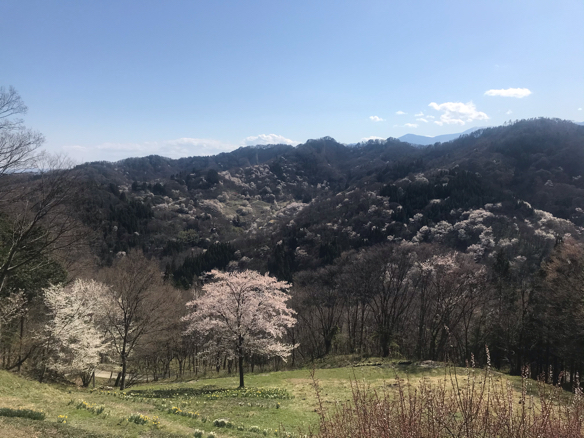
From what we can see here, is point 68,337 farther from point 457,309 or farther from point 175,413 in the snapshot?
point 457,309

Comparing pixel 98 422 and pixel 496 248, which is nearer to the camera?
pixel 98 422

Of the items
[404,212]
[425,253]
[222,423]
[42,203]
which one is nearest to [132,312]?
[42,203]

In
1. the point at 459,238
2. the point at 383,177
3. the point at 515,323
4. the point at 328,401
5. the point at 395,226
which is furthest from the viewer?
the point at 383,177

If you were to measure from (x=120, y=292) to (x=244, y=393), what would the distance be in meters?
15.0

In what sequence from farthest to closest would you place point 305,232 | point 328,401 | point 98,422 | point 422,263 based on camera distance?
point 305,232, point 422,263, point 328,401, point 98,422

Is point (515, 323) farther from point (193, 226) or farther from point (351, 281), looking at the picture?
point (193, 226)

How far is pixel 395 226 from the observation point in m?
116

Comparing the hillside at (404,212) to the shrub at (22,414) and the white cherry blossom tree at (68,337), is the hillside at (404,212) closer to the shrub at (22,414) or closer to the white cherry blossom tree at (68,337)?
the white cherry blossom tree at (68,337)

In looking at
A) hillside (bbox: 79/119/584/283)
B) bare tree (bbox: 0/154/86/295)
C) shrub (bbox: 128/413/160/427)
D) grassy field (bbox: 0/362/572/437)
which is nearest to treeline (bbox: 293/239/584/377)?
grassy field (bbox: 0/362/572/437)

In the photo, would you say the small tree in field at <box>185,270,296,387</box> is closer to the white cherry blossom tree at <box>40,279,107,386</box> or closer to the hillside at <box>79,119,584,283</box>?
the white cherry blossom tree at <box>40,279,107,386</box>

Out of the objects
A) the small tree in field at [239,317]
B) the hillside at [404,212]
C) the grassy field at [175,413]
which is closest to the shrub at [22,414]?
the grassy field at [175,413]

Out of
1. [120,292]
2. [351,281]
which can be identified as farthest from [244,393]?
[351,281]

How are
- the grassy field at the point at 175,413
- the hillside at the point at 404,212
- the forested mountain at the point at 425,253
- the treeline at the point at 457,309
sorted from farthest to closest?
1. the hillside at the point at 404,212
2. the forested mountain at the point at 425,253
3. the treeline at the point at 457,309
4. the grassy field at the point at 175,413

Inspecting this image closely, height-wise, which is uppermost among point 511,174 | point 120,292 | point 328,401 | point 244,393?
point 511,174
